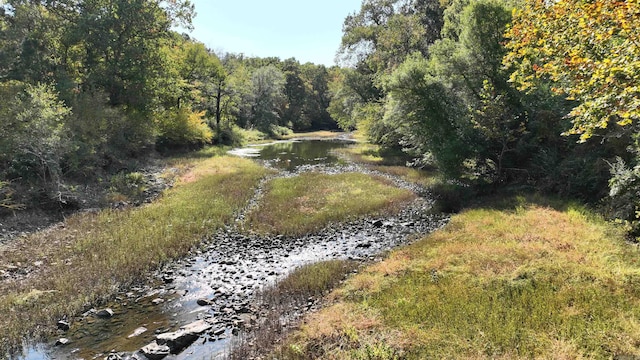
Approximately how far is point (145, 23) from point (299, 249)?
31244mm

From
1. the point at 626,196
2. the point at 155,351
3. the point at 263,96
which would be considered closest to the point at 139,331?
the point at 155,351

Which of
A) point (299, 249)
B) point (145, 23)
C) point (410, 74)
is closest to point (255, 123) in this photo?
point (145, 23)

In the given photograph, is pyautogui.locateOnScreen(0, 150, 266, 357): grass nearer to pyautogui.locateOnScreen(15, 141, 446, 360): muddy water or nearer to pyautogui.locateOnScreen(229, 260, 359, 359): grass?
pyautogui.locateOnScreen(15, 141, 446, 360): muddy water

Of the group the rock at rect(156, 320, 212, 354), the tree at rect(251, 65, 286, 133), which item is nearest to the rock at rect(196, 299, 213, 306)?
the rock at rect(156, 320, 212, 354)

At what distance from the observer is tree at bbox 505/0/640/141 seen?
280 inches

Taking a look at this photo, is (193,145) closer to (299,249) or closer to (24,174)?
(24,174)

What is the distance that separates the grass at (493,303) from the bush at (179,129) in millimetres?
37166

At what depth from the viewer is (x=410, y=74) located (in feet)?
82.6

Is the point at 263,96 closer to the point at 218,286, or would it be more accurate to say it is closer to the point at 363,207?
the point at 363,207

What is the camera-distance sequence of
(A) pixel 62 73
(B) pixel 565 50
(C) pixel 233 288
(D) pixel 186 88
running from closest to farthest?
(B) pixel 565 50 → (C) pixel 233 288 → (A) pixel 62 73 → (D) pixel 186 88

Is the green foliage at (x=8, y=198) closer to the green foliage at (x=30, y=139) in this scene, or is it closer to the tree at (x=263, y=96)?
the green foliage at (x=30, y=139)

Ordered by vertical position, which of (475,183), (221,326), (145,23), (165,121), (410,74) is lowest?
(221,326)

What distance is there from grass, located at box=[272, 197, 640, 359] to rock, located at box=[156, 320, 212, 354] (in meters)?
2.46

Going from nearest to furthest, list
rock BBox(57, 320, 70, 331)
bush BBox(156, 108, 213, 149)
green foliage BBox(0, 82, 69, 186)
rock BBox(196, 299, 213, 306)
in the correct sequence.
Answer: rock BBox(57, 320, 70, 331) → rock BBox(196, 299, 213, 306) → green foliage BBox(0, 82, 69, 186) → bush BBox(156, 108, 213, 149)
